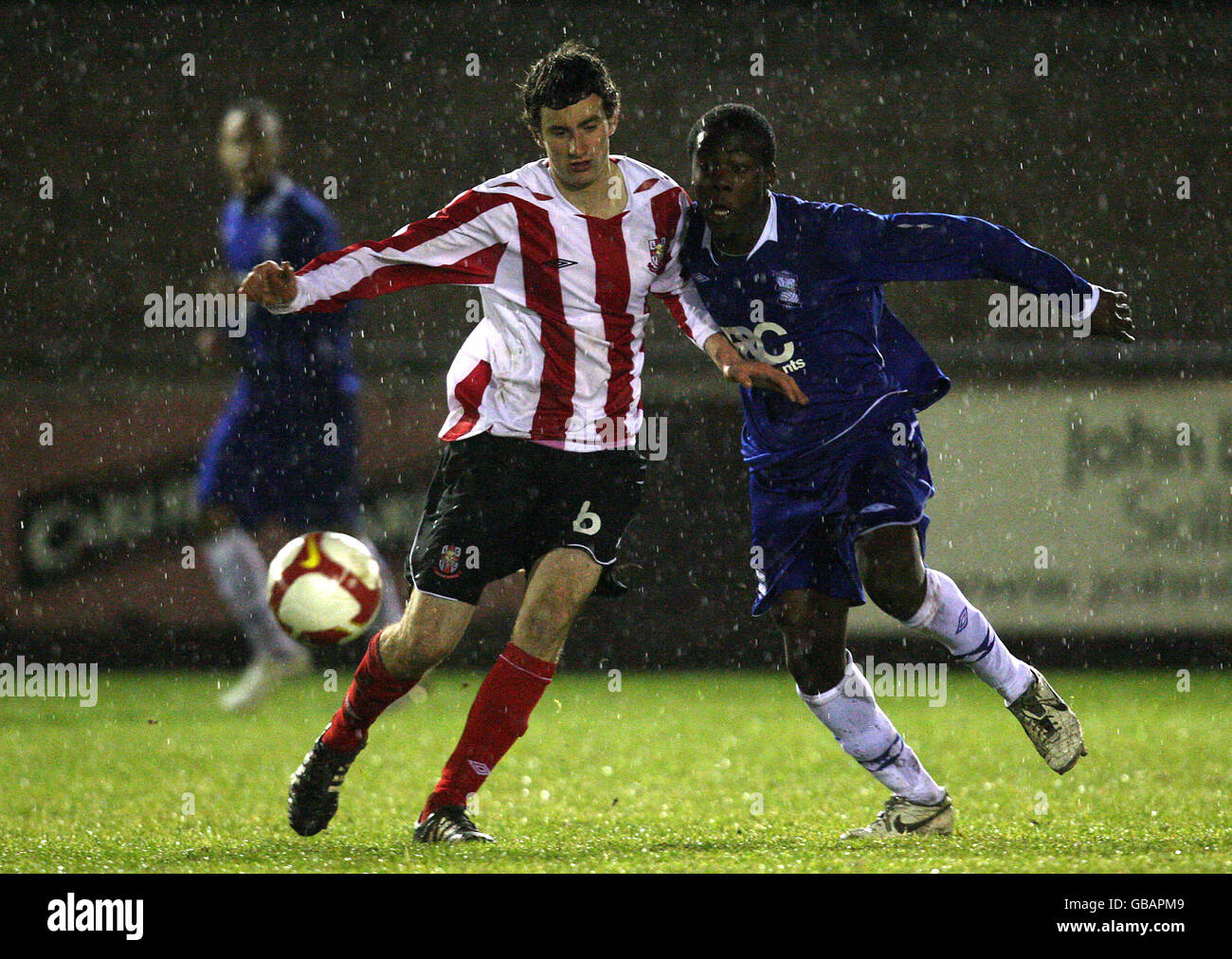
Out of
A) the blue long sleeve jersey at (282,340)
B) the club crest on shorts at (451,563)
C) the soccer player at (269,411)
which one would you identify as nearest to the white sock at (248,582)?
the soccer player at (269,411)

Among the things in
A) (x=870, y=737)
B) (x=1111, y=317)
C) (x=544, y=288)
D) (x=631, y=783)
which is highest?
(x=544, y=288)

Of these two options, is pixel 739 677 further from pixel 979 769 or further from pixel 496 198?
pixel 496 198

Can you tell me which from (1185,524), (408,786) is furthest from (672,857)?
(1185,524)

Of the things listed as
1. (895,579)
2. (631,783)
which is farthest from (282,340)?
(895,579)

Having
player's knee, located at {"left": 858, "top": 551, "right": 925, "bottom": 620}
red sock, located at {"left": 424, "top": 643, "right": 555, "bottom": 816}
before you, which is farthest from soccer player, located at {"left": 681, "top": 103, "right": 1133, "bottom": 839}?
red sock, located at {"left": 424, "top": 643, "right": 555, "bottom": 816}

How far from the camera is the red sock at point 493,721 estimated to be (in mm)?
4145

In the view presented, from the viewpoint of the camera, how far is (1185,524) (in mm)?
7695

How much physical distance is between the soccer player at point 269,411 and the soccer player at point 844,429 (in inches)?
109

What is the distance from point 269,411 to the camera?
22.4 ft

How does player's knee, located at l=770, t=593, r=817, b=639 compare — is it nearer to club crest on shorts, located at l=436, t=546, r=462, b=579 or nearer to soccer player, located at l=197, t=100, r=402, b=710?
club crest on shorts, located at l=436, t=546, r=462, b=579

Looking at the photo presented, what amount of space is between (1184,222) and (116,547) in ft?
23.9

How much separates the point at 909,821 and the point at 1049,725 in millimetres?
456

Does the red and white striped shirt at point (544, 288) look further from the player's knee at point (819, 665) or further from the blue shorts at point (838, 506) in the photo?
the player's knee at point (819, 665)

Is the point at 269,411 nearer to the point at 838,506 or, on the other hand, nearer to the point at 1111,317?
the point at 838,506
